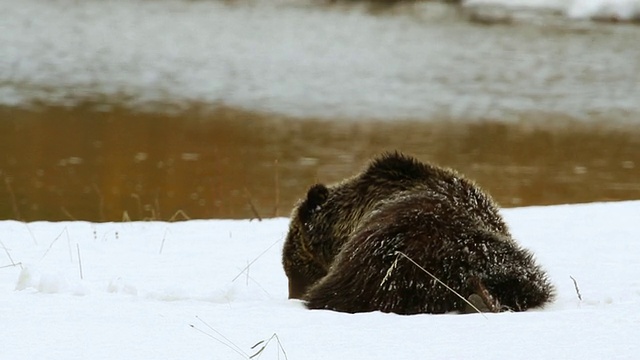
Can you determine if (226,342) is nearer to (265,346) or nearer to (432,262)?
(265,346)

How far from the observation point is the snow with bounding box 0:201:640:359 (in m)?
3.13

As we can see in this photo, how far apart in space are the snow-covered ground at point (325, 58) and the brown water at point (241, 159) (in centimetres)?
131

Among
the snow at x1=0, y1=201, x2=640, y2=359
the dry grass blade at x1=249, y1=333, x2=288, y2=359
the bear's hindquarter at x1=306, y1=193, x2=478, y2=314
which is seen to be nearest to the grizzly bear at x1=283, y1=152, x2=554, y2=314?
the bear's hindquarter at x1=306, y1=193, x2=478, y2=314

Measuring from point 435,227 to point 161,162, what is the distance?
30.8 ft

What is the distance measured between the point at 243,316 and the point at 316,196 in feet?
4.22

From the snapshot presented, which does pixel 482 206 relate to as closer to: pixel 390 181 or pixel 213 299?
pixel 390 181

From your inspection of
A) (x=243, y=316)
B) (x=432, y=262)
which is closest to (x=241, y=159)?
(x=432, y=262)

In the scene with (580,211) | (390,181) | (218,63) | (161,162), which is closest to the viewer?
(390,181)

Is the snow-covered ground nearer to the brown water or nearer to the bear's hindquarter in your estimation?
the brown water

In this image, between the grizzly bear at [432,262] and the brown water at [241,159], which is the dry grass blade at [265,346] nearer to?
the grizzly bear at [432,262]

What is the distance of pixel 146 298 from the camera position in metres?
4.14

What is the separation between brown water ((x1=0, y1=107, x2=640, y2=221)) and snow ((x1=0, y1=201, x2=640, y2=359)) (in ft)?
12.2

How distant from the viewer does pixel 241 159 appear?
43.6ft

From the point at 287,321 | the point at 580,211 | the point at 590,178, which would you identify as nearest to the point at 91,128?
the point at 590,178
